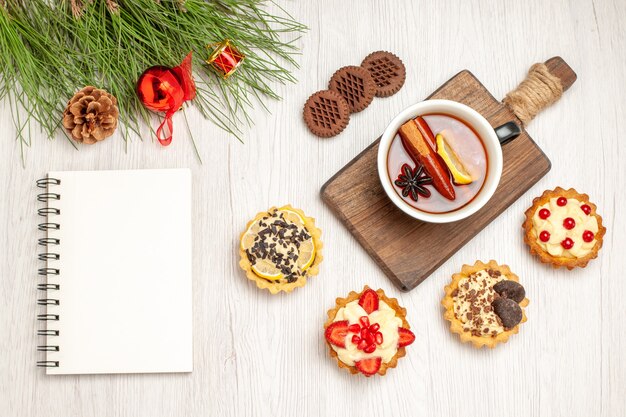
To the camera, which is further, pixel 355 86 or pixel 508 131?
pixel 355 86

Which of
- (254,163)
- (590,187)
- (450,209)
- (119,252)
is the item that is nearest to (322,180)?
(254,163)

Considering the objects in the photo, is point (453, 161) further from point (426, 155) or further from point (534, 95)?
point (534, 95)

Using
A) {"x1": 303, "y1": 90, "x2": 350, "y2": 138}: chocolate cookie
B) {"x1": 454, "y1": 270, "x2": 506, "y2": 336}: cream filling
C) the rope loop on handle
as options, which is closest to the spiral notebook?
{"x1": 303, "y1": 90, "x2": 350, "y2": 138}: chocolate cookie

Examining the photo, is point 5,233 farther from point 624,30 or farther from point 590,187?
point 624,30

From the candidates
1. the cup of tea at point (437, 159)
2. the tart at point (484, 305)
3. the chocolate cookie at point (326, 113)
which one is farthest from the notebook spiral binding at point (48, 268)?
the tart at point (484, 305)

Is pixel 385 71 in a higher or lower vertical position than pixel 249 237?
higher

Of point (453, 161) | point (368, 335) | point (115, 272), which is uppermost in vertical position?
point (453, 161)

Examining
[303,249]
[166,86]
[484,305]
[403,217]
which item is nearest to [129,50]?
[166,86]

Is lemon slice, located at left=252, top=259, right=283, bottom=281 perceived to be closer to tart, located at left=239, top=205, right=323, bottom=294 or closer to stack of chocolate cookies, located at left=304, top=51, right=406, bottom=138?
tart, located at left=239, top=205, right=323, bottom=294
